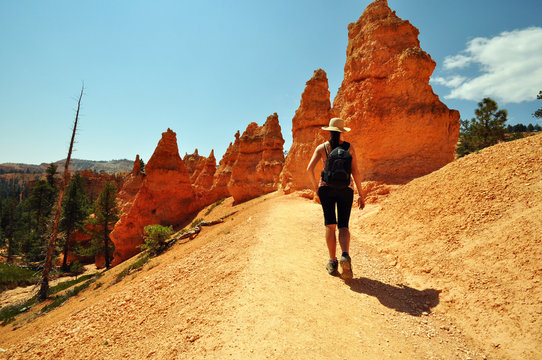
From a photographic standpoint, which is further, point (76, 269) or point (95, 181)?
point (95, 181)

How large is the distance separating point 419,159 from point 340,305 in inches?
285

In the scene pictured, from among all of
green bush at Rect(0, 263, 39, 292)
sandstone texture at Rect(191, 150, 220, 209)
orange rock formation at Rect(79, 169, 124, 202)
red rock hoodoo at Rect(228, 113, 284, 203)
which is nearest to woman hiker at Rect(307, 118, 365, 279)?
red rock hoodoo at Rect(228, 113, 284, 203)

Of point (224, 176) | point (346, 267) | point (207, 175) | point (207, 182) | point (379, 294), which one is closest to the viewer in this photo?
point (379, 294)

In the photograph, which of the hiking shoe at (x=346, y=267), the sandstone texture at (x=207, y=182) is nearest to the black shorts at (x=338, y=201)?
the hiking shoe at (x=346, y=267)

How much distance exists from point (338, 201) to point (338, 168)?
57cm

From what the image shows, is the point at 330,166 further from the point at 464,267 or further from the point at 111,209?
the point at 111,209

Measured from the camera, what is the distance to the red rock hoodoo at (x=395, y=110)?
28.0ft

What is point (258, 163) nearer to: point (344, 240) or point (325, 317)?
point (344, 240)

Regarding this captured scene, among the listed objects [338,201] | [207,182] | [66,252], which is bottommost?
[66,252]

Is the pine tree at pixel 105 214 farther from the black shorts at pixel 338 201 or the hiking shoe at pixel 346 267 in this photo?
the hiking shoe at pixel 346 267

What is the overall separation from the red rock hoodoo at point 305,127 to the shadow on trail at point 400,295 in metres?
9.94

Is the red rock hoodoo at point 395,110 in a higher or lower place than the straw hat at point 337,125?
higher

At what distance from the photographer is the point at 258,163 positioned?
22.7 m

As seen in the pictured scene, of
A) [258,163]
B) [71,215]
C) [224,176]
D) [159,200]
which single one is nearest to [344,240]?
[258,163]
